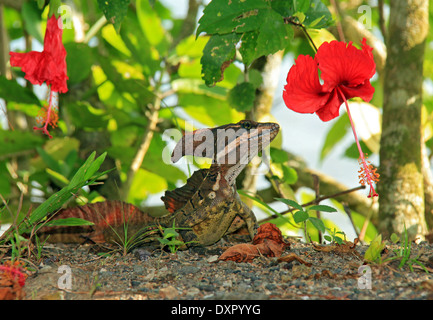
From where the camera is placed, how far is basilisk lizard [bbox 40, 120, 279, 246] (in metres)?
2.14

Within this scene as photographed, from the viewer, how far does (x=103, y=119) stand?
3.28m

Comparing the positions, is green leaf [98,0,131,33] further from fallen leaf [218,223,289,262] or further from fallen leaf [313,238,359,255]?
fallen leaf [313,238,359,255]

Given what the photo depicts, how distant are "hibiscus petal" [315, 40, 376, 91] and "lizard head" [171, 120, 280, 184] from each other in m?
0.45

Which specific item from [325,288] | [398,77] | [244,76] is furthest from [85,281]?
[398,77]

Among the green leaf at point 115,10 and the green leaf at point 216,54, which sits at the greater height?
the green leaf at point 115,10

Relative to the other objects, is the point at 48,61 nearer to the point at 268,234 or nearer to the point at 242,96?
the point at 242,96

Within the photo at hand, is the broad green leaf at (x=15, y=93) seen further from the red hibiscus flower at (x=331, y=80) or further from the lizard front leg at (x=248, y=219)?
the red hibiscus flower at (x=331, y=80)

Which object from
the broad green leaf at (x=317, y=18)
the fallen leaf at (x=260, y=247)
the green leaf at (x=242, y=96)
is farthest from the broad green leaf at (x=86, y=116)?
the broad green leaf at (x=317, y=18)

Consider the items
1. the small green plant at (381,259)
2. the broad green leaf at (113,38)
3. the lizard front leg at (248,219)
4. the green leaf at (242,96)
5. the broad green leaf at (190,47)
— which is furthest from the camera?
the broad green leaf at (113,38)

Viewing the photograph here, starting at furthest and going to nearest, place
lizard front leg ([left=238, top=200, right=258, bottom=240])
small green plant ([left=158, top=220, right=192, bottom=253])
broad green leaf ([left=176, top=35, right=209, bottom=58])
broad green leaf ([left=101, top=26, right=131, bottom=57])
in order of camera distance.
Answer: broad green leaf ([left=101, top=26, right=131, bottom=57]) → broad green leaf ([left=176, top=35, right=209, bottom=58]) → lizard front leg ([left=238, top=200, right=258, bottom=240]) → small green plant ([left=158, top=220, right=192, bottom=253])

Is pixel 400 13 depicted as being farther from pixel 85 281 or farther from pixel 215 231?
pixel 85 281

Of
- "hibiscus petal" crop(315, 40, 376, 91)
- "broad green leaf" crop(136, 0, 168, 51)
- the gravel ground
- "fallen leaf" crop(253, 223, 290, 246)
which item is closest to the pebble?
the gravel ground

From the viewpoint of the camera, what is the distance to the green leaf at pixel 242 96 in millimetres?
2402

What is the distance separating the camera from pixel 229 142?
2154 millimetres
